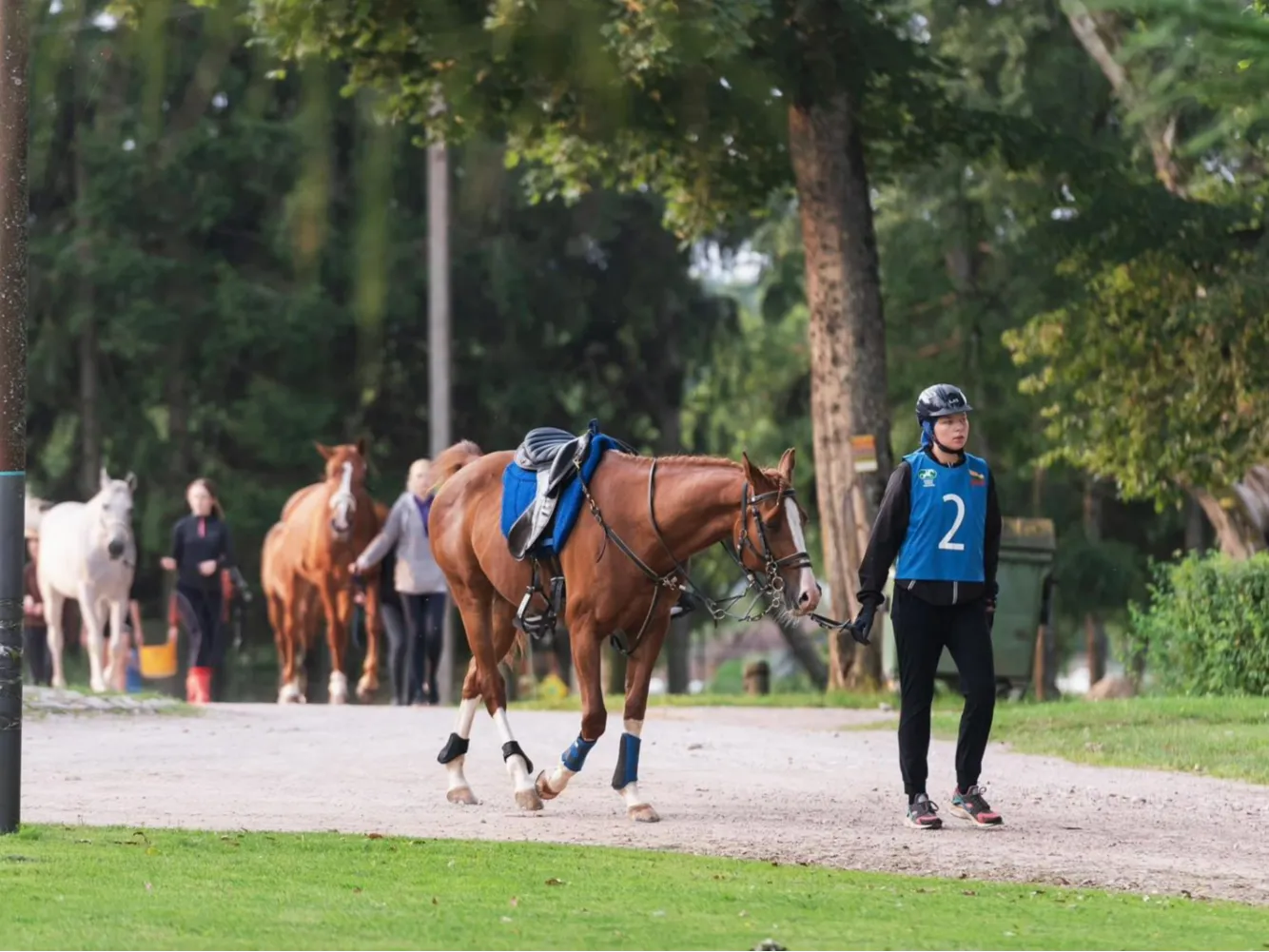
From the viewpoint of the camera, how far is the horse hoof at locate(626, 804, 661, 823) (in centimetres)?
1196

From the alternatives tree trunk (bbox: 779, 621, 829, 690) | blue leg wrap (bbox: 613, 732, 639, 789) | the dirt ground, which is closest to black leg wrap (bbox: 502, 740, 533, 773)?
the dirt ground

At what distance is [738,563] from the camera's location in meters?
11.7

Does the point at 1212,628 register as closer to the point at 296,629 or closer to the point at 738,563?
the point at 296,629

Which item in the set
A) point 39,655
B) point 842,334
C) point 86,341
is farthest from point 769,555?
point 86,341

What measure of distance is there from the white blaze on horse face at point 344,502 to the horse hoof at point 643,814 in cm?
1138

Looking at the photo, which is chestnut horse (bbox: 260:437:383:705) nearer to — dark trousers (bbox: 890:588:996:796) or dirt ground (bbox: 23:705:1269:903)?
dirt ground (bbox: 23:705:1269:903)

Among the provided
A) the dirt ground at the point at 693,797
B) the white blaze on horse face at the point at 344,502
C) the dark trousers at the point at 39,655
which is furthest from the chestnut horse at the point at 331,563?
the dirt ground at the point at 693,797

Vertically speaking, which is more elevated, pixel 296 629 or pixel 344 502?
pixel 344 502

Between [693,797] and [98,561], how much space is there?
11760 mm

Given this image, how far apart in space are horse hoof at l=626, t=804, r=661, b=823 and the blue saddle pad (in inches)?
52.8

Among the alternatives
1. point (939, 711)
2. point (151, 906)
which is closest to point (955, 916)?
point (151, 906)

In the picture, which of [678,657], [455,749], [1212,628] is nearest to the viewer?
[455,749]

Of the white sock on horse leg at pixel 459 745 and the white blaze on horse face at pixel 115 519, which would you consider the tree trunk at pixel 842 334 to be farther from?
the white sock on horse leg at pixel 459 745

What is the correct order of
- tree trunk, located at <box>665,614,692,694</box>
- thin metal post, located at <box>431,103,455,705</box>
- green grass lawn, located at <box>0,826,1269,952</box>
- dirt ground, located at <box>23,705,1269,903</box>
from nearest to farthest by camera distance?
green grass lawn, located at <box>0,826,1269,952</box>
dirt ground, located at <box>23,705,1269,903</box>
thin metal post, located at <box>431,103,455,705</box>
tree trunk, located at <box>665,614,692,694</box>
